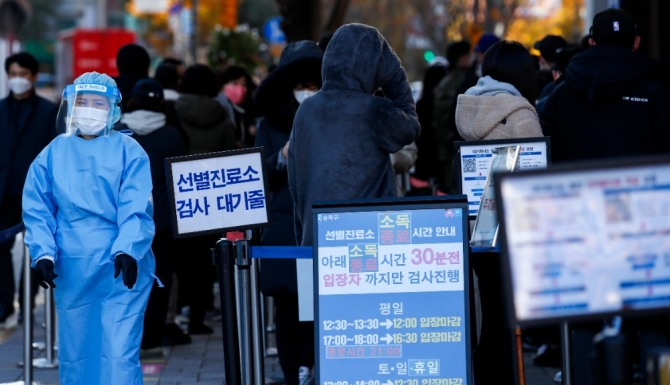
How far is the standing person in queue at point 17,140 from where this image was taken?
10852 millimetres

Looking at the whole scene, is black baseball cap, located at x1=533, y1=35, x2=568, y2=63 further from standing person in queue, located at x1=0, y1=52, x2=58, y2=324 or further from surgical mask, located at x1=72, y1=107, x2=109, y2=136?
surgical mask, located at x1=72, y1=107, x2=109, y2=136

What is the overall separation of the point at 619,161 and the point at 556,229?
313mm

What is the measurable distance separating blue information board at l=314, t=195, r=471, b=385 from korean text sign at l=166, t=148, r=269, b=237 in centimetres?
86

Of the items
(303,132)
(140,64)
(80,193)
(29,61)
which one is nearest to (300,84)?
(303,132)

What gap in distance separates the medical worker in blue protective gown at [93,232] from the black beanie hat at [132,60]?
356cm

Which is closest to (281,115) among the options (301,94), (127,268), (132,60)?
(301,94)

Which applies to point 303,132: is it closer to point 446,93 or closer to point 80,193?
point 80,193

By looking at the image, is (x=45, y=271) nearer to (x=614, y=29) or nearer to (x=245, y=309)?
(x=245, y=309)

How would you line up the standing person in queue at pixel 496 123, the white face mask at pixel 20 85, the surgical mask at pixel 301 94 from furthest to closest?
A: 1. the white face mask at pixel 20 85
2. the surgical mask at pixel 301 94
3. the standing person in queue at pixel 496 123

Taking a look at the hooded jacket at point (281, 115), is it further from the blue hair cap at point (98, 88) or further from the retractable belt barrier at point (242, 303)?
the blue hair cap at point (98, 88)

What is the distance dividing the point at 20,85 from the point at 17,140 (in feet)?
1.50

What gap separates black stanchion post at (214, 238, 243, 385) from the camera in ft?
21.8

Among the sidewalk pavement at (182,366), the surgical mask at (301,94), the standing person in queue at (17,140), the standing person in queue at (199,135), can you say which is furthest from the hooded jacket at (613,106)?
the standing person in queue at (17,140)

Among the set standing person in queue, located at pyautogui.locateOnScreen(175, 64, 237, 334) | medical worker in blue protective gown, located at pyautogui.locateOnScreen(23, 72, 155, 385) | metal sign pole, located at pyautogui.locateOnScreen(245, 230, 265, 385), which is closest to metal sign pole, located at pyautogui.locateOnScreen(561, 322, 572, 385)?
metal sign pole, located at pyautogui.locateOnScreen(245, 230, 265, 385)
